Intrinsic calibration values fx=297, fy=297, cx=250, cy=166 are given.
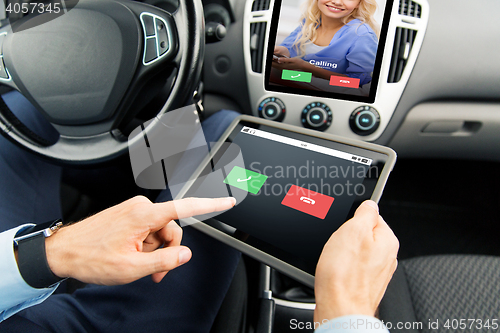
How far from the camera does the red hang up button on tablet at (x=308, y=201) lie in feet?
1.77

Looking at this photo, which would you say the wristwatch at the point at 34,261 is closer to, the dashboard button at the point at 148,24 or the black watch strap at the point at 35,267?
the black watch strap at the point at 35,267

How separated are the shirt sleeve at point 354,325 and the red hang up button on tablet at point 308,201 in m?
0.19

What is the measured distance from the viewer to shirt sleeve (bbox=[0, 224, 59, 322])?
47 centimetres

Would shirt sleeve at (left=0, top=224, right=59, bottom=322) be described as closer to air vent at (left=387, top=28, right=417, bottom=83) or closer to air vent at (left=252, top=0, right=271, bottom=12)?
air vent at (left=252, top=0, right=271, bottom=12)

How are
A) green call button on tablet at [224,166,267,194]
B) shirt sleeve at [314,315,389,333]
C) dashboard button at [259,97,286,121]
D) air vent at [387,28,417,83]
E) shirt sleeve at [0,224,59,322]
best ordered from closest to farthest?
1. shirt sleeve at [314,315,389,333]
2. shirt sleeve at [0,224,59,322]
3. green call button on tablet at [224,166,267,194]
4. air vent at [387,28,417,83]
5. dashboard button at [259,97,286,121]

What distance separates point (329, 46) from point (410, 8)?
0.70 ft

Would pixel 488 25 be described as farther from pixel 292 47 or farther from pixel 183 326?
pixel 183 326

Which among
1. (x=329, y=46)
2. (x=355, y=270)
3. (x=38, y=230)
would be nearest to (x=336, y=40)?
(x=329, y=46)

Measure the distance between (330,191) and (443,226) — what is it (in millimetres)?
867

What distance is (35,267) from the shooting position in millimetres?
476

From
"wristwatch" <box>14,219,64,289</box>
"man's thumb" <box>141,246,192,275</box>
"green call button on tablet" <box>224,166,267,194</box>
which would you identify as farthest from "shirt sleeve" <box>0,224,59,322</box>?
"green call button on tablet" <box>224,166,267,194</box>

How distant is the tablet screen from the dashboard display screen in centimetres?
19

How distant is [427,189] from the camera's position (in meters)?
1.18

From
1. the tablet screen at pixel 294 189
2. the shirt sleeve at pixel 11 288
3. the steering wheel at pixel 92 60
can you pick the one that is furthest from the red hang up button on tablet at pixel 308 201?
the shirt sleeve at pixel 11 288
